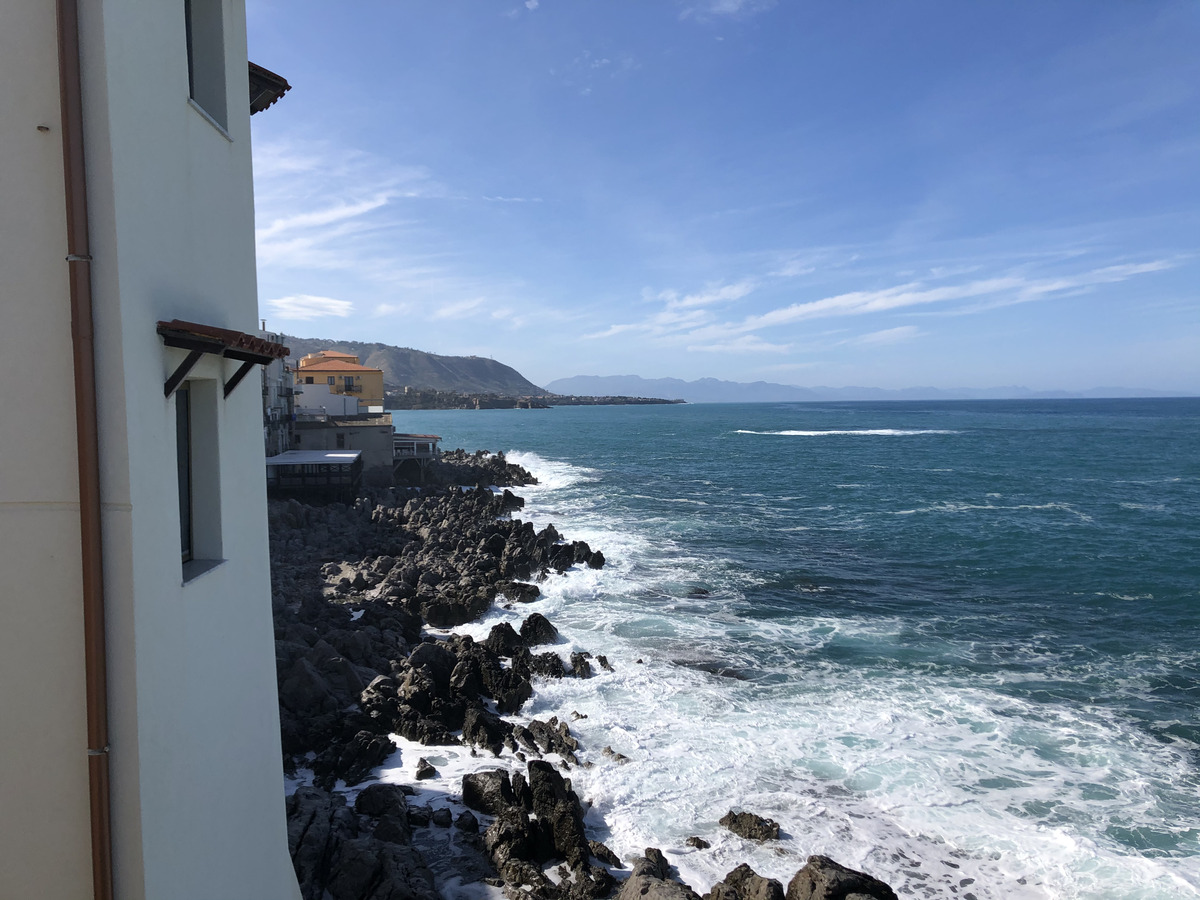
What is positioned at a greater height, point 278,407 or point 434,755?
point 278,407

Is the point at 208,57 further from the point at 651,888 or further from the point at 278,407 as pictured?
the point at 278,407

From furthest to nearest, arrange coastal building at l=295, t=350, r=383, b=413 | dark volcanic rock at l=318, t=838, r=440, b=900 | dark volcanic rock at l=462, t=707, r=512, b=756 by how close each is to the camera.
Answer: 1. coastal building at l=295, t=350, r=383, b=413
2. dark volcanic rock at l=462, t=707, r=512, b=756
3. dark volcanic rock at l=318, t=838, r=440, b=900

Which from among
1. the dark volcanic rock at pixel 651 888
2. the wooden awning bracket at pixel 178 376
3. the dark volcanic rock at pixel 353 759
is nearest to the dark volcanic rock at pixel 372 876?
the dark volcanic rock at pixel 651 888

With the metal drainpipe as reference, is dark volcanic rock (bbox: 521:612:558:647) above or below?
below

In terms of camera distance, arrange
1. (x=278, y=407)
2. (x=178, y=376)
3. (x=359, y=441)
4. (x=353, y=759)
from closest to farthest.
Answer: (x=178, y=376), (x=353, y=759), (x=278, y=407), (x=359, y=441)

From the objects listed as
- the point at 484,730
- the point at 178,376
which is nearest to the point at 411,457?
the point at 484,730

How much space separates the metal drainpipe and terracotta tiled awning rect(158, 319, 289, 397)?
493mm

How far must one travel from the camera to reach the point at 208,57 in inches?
211

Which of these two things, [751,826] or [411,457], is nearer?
[751,826]

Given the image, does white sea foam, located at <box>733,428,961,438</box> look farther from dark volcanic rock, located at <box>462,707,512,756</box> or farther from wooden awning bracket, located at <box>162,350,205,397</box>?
wooden awning bracket, located at <box>162,350,205,397</box>

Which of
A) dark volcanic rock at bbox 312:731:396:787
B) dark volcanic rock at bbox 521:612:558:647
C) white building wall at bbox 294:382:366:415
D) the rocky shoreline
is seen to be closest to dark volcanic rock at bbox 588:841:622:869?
the rocky shoreline

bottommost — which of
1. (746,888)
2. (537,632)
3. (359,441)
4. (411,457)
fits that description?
(746,888)

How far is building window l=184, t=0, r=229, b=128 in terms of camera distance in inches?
208

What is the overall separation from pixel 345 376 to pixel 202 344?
6438cm
